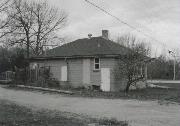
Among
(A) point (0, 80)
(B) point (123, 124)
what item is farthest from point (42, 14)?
(B) point (123, 124)

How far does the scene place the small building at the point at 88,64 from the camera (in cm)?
2980

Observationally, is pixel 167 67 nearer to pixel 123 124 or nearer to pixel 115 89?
pixel 115 89

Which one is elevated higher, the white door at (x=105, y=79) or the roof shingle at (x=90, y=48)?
the roof shingle at (x=90, y=48)

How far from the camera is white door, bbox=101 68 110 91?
29625mm

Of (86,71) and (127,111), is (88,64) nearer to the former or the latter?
(86,71)

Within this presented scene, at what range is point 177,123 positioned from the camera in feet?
41.7

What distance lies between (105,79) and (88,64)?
8.31 ft

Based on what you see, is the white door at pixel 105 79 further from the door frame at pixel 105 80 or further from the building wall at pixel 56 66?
the building wall at pixel 56 66

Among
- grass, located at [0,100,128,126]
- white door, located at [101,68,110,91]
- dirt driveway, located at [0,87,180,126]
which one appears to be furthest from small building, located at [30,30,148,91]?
grass, located at [0,100,128,126]

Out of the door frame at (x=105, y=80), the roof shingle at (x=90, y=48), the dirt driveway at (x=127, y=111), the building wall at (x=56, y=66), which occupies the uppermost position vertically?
the roof shingle at (x=90, y=48)

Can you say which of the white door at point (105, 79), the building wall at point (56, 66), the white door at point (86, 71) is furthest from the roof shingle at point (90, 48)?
the white door at point (105, 79)

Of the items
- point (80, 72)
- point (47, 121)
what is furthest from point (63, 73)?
point (47, 121)

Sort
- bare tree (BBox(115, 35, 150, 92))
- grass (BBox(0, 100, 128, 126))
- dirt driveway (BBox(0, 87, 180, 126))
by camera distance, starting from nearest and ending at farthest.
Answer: grass (BBox(0, 100, 128, 126)), dirt driveway (BBox(0, 87, 180, 126)), bare tree (BBox(115, 35, 150, 92))

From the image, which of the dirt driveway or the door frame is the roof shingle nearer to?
the door frame
